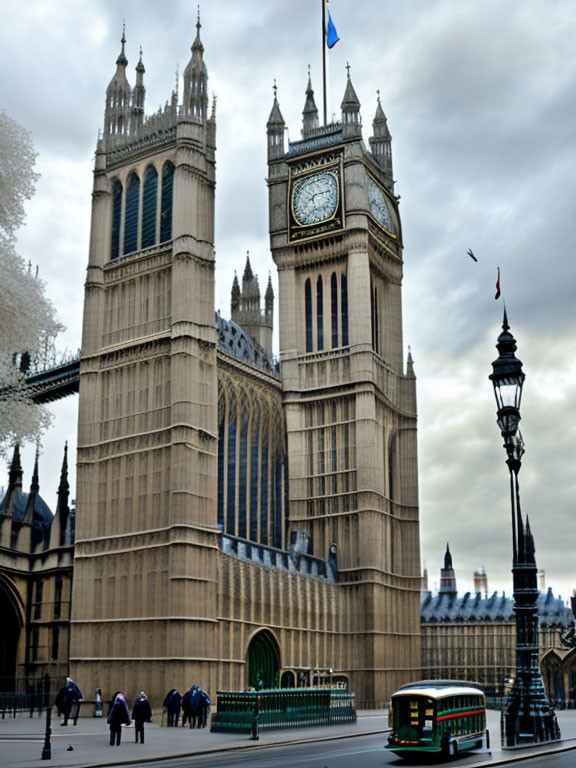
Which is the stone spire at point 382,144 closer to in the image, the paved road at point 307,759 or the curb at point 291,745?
the curb at point 291,745

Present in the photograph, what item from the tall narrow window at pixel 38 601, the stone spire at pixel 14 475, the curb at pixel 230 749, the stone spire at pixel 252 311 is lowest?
the curb at pixel 230 749

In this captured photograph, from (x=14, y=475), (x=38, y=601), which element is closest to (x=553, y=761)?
(x=38, y=601)

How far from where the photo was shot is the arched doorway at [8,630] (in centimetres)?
5822

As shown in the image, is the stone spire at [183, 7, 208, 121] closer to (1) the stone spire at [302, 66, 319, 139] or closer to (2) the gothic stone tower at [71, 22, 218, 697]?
(2) the gothic stone tower at [71, 22, 218, 697]

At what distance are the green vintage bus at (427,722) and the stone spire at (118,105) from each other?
4728 centimetres

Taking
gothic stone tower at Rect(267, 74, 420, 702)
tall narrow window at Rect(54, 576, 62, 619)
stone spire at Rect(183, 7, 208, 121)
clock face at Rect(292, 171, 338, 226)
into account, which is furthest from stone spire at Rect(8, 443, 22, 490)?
clock face at Rect(292, 171, 338, 226)

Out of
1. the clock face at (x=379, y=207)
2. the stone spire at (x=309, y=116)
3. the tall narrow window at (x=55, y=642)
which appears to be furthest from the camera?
the stone spire at (x=309, y=116)

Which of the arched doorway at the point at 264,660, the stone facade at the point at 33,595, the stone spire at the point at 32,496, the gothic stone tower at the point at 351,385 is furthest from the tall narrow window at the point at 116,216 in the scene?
the arched doorway at the point at 264,660

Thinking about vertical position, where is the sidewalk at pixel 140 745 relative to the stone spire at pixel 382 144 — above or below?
below

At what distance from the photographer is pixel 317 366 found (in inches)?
2709

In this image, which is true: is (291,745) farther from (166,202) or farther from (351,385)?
(351,385)

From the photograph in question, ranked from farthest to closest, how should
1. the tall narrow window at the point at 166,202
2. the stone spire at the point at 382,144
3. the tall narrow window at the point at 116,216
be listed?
the stone spire at the point at 382,144
the tall narrow window at the point at 116,216
the tall narrow window at the point at 166,202

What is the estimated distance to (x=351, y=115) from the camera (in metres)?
71.9

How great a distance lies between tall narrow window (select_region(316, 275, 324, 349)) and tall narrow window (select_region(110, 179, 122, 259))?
1606cm
